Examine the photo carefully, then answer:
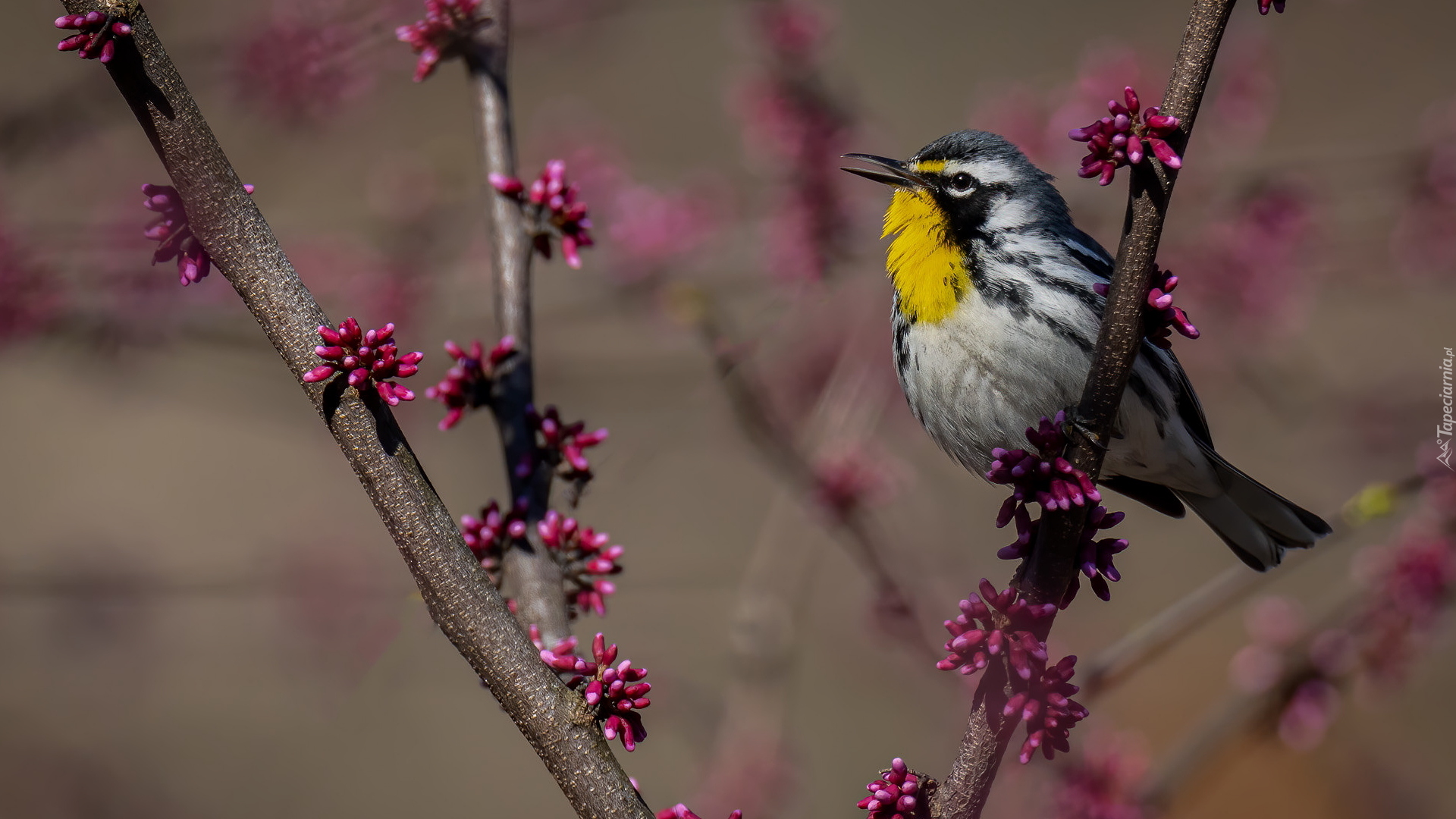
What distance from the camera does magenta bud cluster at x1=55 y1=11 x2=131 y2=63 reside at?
1524 millimetres

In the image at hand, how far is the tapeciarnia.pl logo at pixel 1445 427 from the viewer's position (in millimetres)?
3424

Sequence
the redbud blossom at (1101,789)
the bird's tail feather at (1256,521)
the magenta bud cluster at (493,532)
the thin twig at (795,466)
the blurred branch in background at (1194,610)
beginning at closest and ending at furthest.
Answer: the magenta bud cluster at (493,532), the blurred branch in background at (1194,610), the redbud blossom at (1101,789), the bird's tail feather at (1256,521), the thin twig at (795,466)

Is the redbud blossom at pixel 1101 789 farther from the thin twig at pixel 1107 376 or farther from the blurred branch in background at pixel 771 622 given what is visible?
the thin twig at pixel 1107 376

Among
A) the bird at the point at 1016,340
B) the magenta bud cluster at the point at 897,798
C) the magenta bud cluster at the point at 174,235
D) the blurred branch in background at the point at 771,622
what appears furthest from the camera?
the blurred branch in background at the point at 771,622

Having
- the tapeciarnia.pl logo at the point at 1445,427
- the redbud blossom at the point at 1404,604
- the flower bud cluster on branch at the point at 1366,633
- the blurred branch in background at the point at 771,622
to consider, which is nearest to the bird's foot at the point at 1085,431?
the blurred branch in background at the point at 771,622

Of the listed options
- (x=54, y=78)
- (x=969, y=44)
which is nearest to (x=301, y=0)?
(x=54, y=78)

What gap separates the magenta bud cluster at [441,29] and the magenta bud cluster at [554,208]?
31cm

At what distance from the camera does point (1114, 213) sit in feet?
15.8

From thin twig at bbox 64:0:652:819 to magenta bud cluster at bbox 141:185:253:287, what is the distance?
2.0 inches

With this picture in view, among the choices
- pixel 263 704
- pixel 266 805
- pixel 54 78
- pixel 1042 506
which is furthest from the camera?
pixel 263 704

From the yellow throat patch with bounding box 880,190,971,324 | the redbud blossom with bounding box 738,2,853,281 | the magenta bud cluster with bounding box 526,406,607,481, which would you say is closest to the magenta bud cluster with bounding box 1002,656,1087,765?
the magenta bud cluster with bounding box 526,406,607,481

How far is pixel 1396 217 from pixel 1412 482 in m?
2.88

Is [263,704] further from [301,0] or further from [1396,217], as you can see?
[1396,217]

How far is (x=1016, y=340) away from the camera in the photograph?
2.92 m
